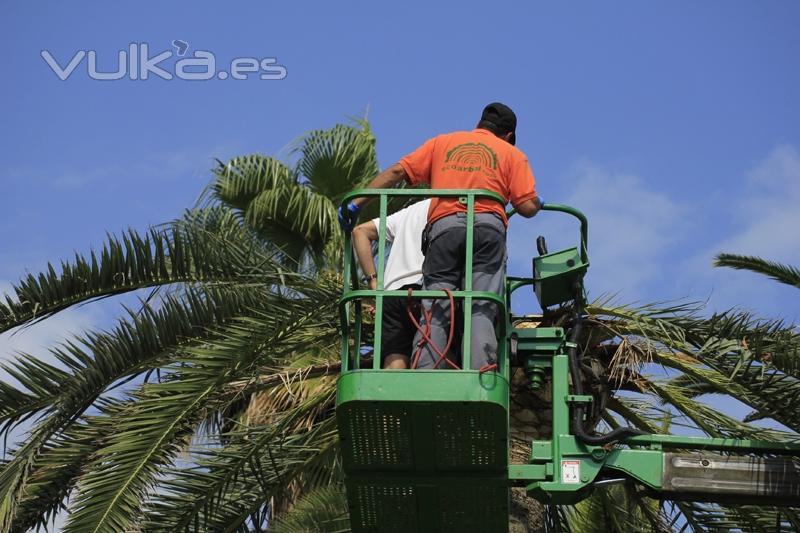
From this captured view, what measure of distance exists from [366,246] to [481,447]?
1604 mm

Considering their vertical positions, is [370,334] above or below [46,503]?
above

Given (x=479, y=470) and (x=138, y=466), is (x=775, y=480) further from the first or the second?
(x=138, y=466)

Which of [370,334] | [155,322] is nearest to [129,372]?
[155,322]

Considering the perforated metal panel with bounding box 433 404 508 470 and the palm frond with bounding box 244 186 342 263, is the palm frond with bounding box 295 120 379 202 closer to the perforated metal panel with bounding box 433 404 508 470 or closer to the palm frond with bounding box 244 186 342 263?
the palm frond with bounding box 244 186 342 263

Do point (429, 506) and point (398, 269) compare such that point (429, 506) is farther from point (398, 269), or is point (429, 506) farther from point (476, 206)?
point (476, 206)

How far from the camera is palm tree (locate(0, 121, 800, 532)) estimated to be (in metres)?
9.47

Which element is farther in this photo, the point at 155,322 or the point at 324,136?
the point at 324,136

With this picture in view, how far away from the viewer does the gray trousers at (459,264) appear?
328 inches

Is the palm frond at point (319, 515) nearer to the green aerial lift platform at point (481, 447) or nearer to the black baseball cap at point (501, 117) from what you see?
the green aerial lift platform at point (481, 447)

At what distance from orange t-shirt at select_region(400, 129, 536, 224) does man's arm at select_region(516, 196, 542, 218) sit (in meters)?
0.02

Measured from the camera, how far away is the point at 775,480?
888 cm

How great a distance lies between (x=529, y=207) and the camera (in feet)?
29.5

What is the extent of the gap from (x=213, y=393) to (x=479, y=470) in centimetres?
216

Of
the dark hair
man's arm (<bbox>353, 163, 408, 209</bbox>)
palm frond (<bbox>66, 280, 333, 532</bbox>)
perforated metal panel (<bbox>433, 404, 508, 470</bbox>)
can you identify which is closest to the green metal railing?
perforated metal panel (<bbox>433, 404, 508, 470</bbox>)
